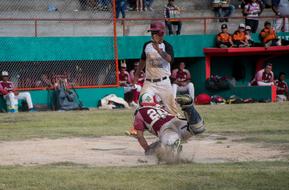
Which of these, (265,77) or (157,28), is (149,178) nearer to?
(157,28)

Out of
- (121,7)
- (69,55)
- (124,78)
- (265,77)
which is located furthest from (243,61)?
(69,55)

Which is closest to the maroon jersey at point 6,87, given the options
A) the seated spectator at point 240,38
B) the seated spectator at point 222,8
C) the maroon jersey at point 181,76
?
the maroon jersey at point 181,76

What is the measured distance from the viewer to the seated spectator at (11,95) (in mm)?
22641

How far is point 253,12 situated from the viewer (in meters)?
29.0

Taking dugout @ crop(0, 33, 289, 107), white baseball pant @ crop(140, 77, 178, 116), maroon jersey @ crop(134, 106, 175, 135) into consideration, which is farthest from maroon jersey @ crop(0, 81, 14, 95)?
maroon jersey @ crop(134, 106, 175, 135)

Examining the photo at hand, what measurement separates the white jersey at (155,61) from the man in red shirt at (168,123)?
5.48 feet

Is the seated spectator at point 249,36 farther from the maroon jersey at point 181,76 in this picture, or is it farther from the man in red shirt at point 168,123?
the man in red shirt at point 168,123

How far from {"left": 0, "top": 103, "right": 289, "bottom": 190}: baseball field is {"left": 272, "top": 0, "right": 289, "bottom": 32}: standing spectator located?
27.9 ft

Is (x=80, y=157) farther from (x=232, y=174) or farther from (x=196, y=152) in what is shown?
(x=232, y=174)

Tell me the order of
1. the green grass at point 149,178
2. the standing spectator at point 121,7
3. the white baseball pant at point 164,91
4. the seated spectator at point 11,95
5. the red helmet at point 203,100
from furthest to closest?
1. the standing spectator at point 121,7
2. the red helmet at point 203,100
3. the seated spectator at point 11,95
4. the white baseball pant at point 164,91
5. the green grass at point 149,178

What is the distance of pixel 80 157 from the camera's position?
1212 centimetres

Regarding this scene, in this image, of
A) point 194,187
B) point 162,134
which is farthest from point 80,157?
point 194,187

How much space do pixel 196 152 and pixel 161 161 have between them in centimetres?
137

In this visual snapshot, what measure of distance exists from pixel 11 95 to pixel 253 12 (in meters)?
9.90
